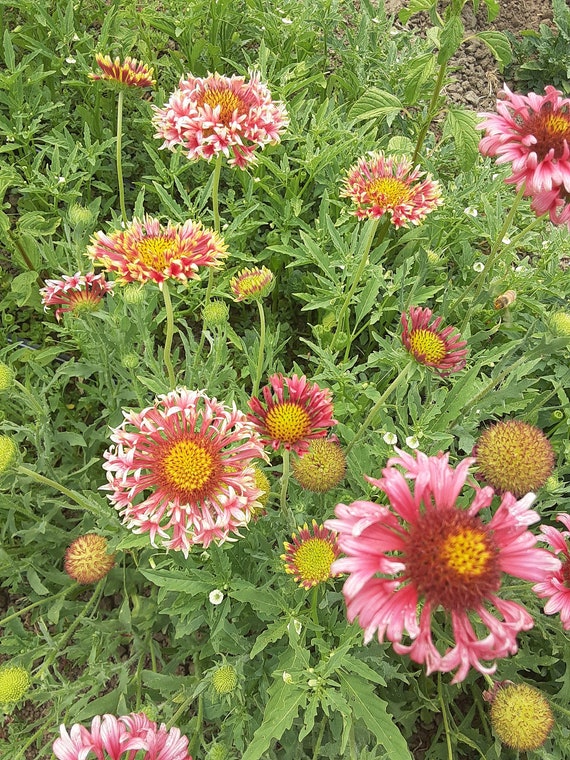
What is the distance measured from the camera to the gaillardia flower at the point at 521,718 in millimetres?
1660

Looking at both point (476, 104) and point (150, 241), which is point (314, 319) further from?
point (476, 104)

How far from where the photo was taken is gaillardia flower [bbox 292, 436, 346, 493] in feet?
5.72

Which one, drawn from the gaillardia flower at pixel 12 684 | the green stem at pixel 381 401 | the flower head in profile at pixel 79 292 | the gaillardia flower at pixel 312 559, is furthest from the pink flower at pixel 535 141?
the gaillardia flower at pixel 12 684

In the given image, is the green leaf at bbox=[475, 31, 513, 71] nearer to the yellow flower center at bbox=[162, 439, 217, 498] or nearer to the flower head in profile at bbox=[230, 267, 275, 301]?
the flower head in profile at bbox=[230, 267, 275, 301]

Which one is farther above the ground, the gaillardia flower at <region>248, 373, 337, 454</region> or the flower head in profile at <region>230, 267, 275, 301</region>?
the flower head in profile at <region>230, 267, 275, 301</region>

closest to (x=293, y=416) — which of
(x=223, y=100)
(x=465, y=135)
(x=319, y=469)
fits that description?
(x=319, y=469)

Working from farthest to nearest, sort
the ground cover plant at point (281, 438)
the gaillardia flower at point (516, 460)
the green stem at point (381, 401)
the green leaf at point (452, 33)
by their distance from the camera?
the green leaf at point (452, 33)
the green stem at point (381, 401)
the gaillardia flower at point (516, 460)
the ground cover plant at point (281, 438)

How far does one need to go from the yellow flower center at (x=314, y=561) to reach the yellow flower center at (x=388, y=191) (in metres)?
1.38

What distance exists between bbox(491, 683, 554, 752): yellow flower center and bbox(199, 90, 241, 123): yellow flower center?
2.14 m

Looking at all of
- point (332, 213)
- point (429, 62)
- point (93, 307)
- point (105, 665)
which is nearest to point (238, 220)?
point (332, 213)

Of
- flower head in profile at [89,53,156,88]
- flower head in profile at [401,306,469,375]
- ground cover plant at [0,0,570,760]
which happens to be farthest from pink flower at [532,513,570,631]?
flower head in profile at [89,53,156,88]

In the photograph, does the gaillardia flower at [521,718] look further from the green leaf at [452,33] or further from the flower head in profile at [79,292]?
the green leaf at [452,33]

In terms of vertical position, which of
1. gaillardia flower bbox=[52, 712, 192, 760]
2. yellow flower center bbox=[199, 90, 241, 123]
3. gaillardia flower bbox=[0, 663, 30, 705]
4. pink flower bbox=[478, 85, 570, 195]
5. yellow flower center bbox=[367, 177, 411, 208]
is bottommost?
gaillardia flower bbox=[0, 663, 30, 705]

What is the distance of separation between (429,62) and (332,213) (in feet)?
3.14
